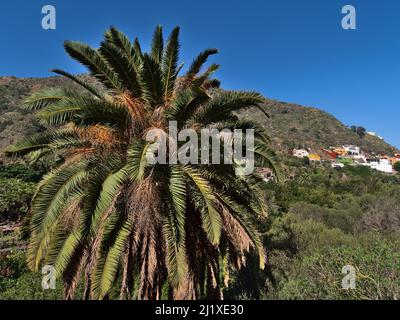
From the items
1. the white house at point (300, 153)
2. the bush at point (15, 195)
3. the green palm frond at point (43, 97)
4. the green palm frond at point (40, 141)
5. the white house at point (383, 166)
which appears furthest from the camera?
the white house at point (383, 166)

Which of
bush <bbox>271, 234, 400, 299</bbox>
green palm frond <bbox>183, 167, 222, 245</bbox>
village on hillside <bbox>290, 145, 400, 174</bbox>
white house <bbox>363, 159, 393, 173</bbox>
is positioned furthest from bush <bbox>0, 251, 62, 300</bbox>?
white house <bbox>363, 159, 393, 173</bbox>

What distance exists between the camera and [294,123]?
79438 millimetres

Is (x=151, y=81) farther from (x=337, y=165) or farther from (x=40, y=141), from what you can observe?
(x=337, y=165)

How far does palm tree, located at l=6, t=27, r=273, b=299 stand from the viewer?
6.48m

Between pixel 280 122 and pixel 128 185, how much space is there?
72478mm

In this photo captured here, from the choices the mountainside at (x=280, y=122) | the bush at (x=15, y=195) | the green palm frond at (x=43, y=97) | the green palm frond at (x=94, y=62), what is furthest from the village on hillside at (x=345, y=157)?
the green palm frond at (x=43, y=97)

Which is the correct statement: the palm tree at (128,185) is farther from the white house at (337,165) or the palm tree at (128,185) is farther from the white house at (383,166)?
the white house at (383,166)

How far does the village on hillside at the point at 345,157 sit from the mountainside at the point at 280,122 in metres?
1.87

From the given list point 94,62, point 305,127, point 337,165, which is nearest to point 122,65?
point 94,62

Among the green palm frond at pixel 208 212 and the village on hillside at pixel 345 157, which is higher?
the village on hillside at pixel 345 157

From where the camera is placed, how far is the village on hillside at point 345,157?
217 ft

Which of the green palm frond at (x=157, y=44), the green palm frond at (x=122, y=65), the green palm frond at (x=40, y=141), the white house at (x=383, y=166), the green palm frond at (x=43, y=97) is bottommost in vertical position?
the green palm frond at (x=40, y=141)

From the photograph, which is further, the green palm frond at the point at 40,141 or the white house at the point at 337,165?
the white house at the point at 337,165
